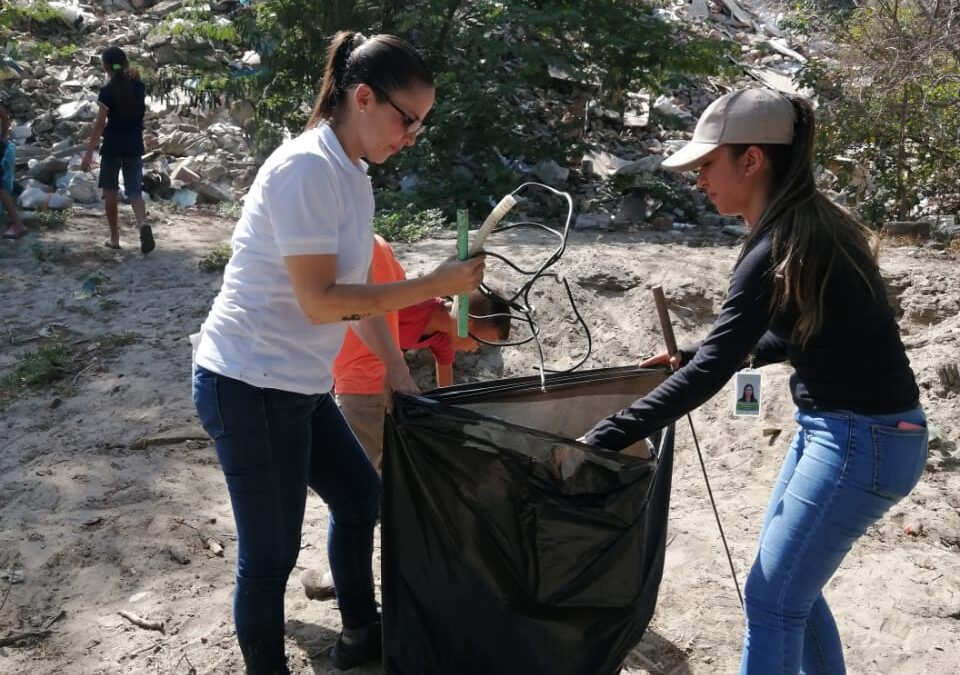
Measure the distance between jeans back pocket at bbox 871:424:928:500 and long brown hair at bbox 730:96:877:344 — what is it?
282mm

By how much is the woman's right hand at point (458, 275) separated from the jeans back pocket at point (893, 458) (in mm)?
950

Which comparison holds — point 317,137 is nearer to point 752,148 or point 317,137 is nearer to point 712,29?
point 752,148

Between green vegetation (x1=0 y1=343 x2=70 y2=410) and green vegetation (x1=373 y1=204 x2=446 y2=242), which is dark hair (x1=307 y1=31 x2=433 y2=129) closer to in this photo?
green vegetation (x1=0 y1=343 x2=70 y2=410)

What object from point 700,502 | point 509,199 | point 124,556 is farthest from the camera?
point 700,502

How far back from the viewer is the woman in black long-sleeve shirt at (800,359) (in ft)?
6.61

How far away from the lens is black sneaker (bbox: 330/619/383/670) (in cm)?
282

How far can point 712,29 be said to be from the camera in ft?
50.1

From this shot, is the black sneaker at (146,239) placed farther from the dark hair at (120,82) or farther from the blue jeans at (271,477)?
the blue jeans at (271,477)

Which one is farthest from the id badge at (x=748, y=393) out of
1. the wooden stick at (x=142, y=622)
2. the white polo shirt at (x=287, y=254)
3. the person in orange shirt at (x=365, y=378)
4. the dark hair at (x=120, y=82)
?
the dark hair at (x=120, y=82)

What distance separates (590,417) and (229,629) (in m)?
1.40

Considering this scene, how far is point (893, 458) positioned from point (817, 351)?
288mm

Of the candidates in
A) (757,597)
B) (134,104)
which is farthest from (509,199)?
(134,104)

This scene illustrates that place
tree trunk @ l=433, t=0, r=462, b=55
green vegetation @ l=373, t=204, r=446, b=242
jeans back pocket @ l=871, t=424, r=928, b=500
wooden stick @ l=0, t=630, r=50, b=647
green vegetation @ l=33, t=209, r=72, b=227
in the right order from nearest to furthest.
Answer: jeans back pocket @ l=871, t=424, r=928, b=500, wooden stick @ l=0, t=630, r=50, b=647, green vegetation @ l=373, t=204, r=446, b=242, green vegetation @ l=33, t=209, r=72, b=227, tree trunk @ l=433, t=0, r=462, b=55

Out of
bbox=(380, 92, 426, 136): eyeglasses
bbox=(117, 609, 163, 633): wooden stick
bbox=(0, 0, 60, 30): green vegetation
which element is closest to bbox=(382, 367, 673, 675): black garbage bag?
bbox=(380, 92, 426, 136): eyeglasses
